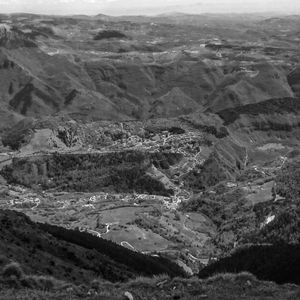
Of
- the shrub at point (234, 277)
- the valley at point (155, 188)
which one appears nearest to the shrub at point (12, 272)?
the shrub at point (234, 277)

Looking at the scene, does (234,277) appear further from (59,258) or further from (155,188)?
(155,188)

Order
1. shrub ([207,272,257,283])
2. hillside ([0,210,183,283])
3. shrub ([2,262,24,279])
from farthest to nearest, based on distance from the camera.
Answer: hillside ([0,210,183,283])
shrub ([2,262,24,279])
shrub ([207,272,257,283])

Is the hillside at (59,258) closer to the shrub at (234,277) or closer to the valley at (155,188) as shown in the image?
the valley at (155,188)

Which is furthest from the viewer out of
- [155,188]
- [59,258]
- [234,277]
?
[155,188]

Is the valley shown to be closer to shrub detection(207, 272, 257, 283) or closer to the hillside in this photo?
the hillside

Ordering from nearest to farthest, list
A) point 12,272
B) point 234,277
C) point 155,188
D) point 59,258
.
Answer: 1. point 234,277
2. point 12,272
3. point 59,258
4. point 155,188

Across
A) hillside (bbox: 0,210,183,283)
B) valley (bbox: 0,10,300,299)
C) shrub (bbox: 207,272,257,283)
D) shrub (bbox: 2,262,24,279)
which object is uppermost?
shrub (bbox: 207,272,257,283)

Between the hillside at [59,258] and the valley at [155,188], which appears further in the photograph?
the valley at [155,188]

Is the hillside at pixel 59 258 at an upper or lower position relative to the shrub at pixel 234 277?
lower

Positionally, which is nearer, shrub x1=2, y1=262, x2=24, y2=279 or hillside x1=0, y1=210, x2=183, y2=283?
shrub x1=2, y1=262, x2=24, y2=279

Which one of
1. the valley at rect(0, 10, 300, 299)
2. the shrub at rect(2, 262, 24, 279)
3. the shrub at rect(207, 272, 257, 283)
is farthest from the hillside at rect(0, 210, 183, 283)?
the shrub at rect(207, 272, 257, 283)

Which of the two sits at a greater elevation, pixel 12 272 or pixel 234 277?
pixel 234 277

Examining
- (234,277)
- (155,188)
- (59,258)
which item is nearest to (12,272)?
(234,277)
